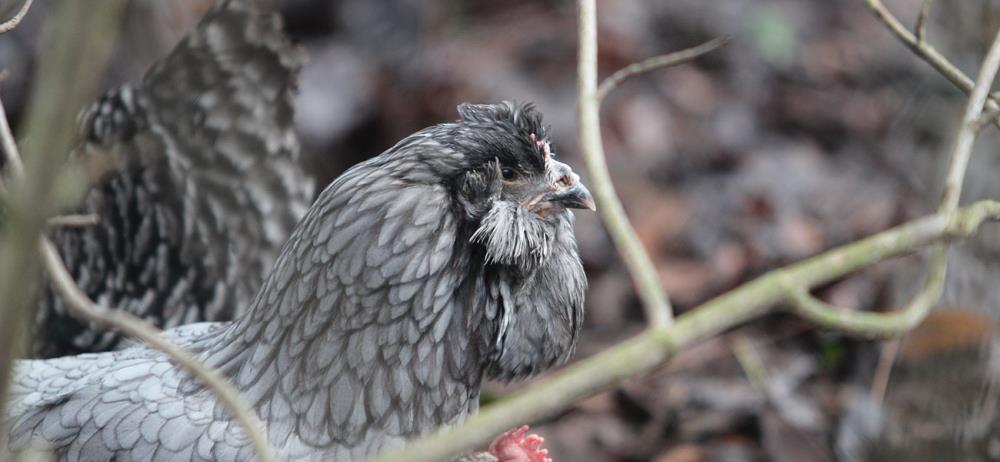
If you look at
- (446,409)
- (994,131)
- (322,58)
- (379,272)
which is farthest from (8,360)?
(322,58)

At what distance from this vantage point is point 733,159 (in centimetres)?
438

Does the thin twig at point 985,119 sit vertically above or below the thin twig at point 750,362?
above

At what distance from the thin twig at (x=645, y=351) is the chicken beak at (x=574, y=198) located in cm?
81

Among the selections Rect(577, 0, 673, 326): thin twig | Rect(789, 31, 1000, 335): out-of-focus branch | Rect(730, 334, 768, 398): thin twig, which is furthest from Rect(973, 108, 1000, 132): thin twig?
Rect(730, 334, 768, 398): thin twig

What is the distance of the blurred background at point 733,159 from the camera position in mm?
3004

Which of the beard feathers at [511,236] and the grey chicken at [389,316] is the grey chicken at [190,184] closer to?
the grey chicken at [389,316]

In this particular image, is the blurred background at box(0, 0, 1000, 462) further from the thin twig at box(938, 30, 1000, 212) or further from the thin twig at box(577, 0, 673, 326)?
the thin twig at box(577, 0, 673, 326)

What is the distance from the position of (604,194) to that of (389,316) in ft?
2.25

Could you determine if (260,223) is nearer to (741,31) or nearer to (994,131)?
(994,131)

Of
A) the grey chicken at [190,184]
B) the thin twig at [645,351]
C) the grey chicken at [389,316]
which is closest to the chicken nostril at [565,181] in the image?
the grey chicken at [389,316]

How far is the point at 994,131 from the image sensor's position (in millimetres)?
2889

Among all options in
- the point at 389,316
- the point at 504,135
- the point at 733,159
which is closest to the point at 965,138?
the point at 504,135

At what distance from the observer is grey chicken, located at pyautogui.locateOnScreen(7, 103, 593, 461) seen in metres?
1.86

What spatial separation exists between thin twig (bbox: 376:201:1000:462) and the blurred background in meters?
1.58
